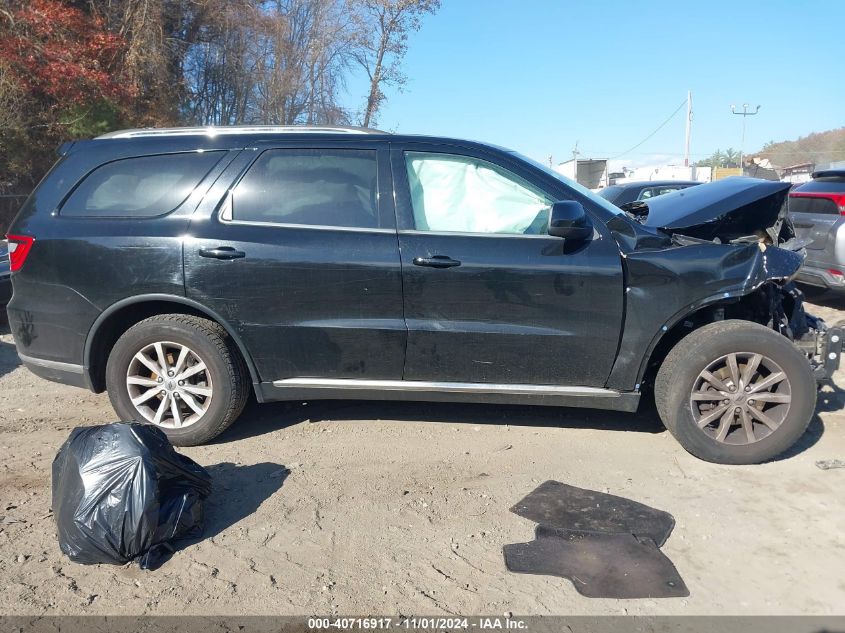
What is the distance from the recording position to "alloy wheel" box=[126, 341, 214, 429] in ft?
13.6

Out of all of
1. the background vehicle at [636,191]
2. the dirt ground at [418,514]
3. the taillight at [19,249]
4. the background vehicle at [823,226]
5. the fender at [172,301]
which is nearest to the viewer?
the dirt ground at [418,514]

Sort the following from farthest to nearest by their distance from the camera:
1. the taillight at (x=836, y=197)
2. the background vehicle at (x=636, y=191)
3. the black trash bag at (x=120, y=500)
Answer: the background vehicle at (x=636, y=191)
the taillight at (x=836, y=197)
the black trash bag at (x=120, y=500)

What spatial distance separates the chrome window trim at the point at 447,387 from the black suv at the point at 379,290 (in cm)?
1

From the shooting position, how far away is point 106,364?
4332 millimetres

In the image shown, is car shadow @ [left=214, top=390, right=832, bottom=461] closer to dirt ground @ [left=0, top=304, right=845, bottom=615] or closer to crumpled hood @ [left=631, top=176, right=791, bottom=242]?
dirt ground @ [left=0, top=304, right=845, bottom=615]

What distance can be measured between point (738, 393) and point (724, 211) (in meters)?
1.35

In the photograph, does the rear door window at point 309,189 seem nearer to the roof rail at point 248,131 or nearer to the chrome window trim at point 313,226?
the chrome window trim at point 313,226

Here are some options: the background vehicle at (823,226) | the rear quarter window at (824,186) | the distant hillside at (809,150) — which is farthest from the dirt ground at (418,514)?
the distant hillside at (809,150)

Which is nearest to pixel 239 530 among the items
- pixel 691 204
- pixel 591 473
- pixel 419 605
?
pixel 419 605

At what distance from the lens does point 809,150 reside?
72.9m

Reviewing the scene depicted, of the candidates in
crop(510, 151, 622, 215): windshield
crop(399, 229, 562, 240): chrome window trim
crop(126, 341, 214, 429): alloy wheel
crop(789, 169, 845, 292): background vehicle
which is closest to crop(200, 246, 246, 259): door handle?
crop(126, 341, 214, 429): alloy wheel

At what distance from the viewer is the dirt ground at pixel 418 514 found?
9.16 ft

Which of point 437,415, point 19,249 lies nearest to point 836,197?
point 437,415

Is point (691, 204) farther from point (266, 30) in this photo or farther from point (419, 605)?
point (266, 30)
